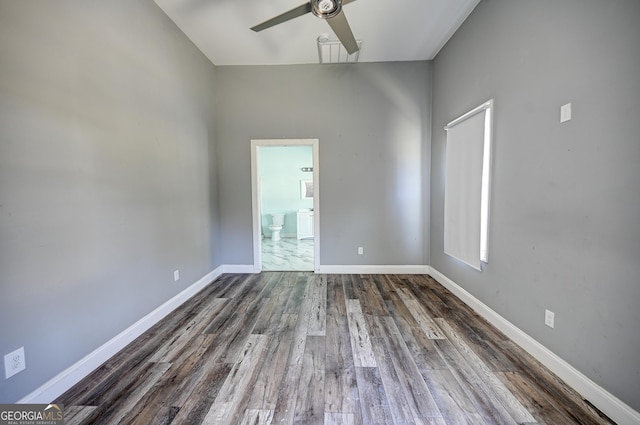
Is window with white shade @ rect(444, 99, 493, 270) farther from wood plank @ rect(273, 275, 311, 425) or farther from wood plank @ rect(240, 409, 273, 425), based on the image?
wood plank @ rect(240, 409, 273, 425)

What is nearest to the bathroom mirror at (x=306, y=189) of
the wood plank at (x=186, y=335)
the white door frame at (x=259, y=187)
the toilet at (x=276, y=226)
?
the toilet at (x=276, y=226)

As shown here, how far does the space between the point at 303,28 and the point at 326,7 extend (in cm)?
103

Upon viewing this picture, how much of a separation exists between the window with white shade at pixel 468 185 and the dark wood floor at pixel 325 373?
69 centimetres

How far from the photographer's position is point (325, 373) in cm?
160

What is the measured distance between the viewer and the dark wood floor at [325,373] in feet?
4.26

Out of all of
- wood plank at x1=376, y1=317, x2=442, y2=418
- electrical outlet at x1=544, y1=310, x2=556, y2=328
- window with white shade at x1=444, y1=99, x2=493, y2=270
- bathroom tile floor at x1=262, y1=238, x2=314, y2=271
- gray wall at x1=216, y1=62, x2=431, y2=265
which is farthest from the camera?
bathroom tile floor at x1=262, y1=238, x2=314, y2=271

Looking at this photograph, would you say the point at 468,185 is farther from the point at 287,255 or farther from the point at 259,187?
the point at 287,255

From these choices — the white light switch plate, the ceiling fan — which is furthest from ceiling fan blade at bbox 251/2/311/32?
the white light switch plate

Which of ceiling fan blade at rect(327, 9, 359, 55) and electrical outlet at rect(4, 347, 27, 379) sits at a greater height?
ceiling fan blade at rect(327, 9, 359, 55)

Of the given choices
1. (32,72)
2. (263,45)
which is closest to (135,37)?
(32,72)

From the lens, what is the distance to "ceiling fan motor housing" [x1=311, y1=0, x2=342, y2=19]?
68.1 inches

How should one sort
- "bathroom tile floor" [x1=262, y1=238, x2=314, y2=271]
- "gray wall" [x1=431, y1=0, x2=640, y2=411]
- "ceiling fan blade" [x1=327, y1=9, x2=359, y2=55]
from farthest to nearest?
"bathroom tile floor" [x1=262, y1=238, x2=314, y2=271], "ceiling fan blade" [x1=327, y1=9, x2=359, y2=55], "gray wall" [x1=431, y1=0, x2=640, y2=411]

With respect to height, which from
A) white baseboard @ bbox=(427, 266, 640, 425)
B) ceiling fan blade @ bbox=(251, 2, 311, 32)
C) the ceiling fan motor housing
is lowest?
white baseboard @ bbox=(427, 266, 640, 425)

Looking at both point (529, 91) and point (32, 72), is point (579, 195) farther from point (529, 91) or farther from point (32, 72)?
point (32, 72)
